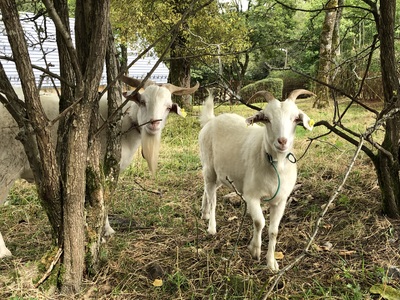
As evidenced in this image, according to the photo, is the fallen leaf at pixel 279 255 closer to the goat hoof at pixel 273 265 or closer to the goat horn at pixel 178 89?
the goat hoof at pixel 273 265

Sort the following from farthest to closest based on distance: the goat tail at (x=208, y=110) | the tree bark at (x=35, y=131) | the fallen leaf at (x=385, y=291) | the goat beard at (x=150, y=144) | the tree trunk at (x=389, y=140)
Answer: the goat tail at (x=208, y=110), the goat beard at (x=150, y=144), the tree trunk at (x=389, y=140), the fallen leaf at (x=385, y=291), the tree bark at (x=35, y=131)

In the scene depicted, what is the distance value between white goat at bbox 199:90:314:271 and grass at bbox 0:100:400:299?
29 cm

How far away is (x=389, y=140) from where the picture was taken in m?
3.81

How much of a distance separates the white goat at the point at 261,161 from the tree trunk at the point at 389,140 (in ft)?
2.61

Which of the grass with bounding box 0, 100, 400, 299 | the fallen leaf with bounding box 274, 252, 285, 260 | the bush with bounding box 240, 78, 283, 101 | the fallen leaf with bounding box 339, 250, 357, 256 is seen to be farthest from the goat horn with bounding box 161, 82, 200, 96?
the bush with bounding box 240, 78, 283, 101

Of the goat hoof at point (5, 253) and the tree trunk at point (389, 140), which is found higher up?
the tree trunk at point (389, 140)

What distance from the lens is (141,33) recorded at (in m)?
11.7

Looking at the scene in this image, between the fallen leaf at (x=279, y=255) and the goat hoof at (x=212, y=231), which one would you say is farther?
the goat hoof at (x=212, y=231)

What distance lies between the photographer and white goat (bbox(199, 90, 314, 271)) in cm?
321

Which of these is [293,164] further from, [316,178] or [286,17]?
[286,17]

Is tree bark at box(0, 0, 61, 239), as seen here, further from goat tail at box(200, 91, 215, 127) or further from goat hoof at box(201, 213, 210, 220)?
goat tail at box(200, 91, 215, 127)

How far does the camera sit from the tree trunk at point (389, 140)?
3621 millimetres

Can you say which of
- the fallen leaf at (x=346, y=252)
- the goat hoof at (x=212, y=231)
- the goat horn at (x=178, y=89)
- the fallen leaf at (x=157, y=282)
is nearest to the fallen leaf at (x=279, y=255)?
the fallen leaf at (x=346, y=252)

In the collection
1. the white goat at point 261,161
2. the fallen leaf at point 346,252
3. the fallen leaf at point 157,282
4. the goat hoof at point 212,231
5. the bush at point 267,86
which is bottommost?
the bush at point 267,86
